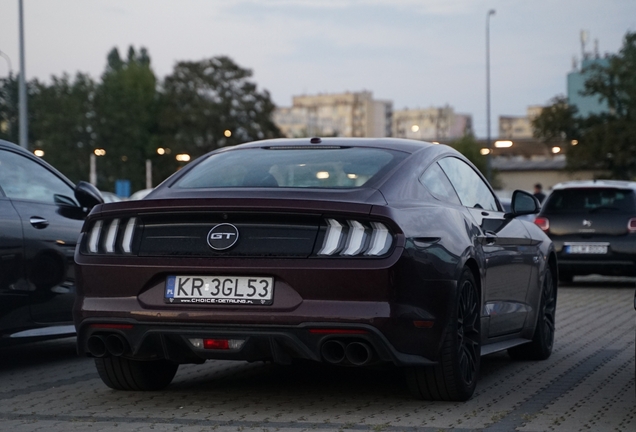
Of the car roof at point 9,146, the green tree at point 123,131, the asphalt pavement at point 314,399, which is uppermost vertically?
the green tree at point 123,131

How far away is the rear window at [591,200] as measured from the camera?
18.1 metres

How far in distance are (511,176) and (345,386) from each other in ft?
356

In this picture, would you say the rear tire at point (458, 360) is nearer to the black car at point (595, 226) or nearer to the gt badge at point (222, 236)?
the gt badge at point (222, 236)

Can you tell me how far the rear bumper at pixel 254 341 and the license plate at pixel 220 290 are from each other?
130 millimetres

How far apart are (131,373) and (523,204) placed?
9.83 feet

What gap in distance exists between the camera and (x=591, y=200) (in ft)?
60.4

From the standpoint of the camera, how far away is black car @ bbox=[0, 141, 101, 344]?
8047 millimetres

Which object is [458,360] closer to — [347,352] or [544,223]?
[347,352]

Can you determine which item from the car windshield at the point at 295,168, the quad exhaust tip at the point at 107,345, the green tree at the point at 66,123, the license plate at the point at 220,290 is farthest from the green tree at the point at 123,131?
the license plate at the point at 220,290

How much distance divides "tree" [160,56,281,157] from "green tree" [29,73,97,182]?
6634mm

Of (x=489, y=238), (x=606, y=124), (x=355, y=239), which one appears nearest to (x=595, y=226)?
(x=489, y=238)

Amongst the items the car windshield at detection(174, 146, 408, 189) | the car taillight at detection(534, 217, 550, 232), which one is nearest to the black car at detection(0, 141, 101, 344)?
the car windshield at detection(174, 146, 408, 189)

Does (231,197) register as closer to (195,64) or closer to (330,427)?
(330,427)

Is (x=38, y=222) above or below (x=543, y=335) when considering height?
above
